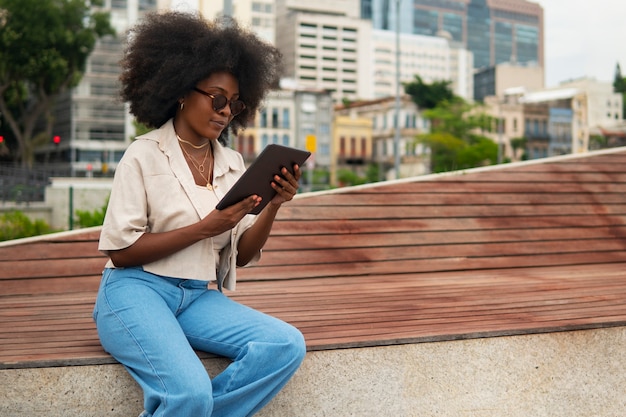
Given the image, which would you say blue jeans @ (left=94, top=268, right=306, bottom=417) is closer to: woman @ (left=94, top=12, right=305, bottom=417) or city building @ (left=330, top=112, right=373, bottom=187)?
woman @ (left=94, top=12, right=305, bottom=417)

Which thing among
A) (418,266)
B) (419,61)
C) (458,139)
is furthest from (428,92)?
(418,266)

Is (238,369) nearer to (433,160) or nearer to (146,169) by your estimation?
(146,169)

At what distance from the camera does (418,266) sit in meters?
5.02

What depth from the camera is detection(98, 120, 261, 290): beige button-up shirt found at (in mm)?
2576

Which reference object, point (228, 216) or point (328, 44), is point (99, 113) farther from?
point (328, 44)

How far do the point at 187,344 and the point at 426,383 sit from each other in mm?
976

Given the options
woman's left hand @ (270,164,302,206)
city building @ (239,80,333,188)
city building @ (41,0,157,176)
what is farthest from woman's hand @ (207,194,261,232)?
city building @ (239,80,333,188)

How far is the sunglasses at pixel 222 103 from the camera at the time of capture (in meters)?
2.78

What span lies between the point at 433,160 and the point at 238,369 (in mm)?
58012

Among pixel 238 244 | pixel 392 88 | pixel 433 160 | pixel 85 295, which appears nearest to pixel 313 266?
pixel 85 295

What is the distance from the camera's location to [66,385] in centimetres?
259

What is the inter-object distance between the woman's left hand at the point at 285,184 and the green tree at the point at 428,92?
8200 centimetres

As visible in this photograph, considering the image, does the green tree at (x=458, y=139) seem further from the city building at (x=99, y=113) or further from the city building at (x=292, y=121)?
the city building at (x=99, y=113)

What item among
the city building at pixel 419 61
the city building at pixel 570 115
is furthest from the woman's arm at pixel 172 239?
the city building at pixel 419 61
